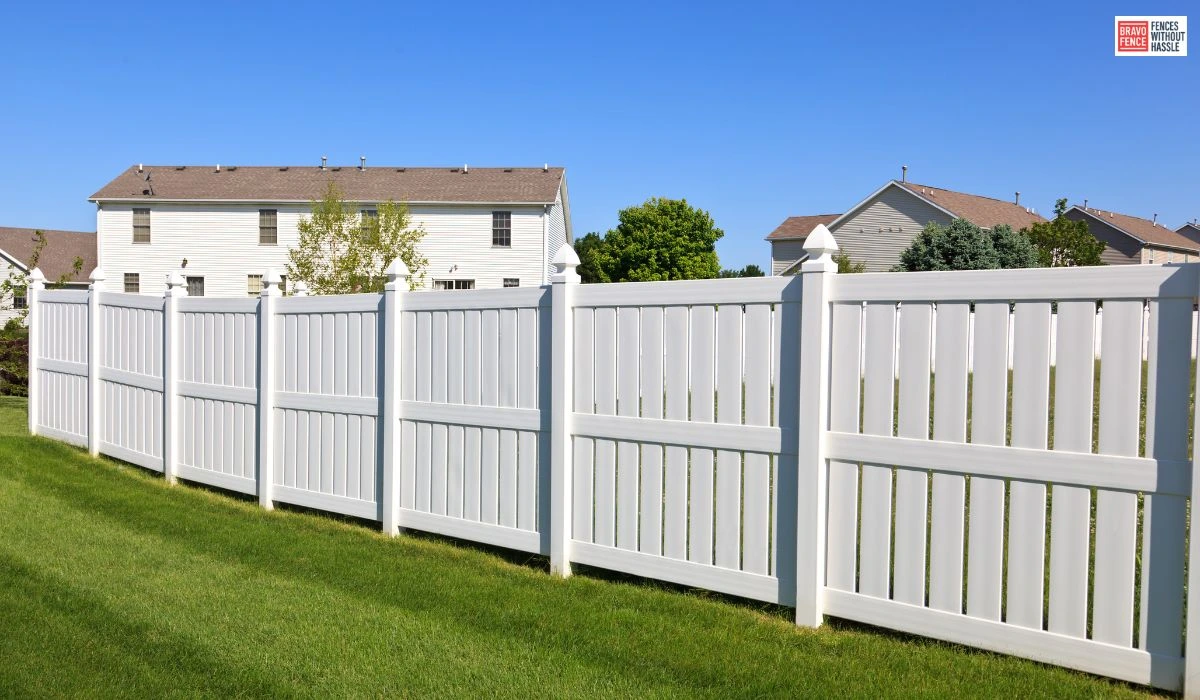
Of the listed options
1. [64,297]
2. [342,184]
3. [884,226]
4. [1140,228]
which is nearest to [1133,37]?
[64,297]

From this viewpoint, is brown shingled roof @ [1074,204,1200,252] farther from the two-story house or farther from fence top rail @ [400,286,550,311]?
fence top rail @ [400,286,550,311]

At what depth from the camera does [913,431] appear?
177 inches

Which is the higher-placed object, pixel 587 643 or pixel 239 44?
pixel 239 44

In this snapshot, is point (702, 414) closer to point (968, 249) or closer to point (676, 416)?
point (676, 416)

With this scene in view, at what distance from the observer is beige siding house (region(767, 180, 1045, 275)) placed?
3962 cm

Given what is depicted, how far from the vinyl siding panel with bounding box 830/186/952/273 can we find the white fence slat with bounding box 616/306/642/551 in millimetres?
35848

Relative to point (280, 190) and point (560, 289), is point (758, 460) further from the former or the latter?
point (280, 190)

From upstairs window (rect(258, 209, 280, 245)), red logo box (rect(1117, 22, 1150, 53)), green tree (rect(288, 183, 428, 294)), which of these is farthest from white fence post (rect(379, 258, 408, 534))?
upstairs window (rect(258, 209, 280, 245))

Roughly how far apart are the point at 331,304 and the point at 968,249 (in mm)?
22381

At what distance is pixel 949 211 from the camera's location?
126 ft

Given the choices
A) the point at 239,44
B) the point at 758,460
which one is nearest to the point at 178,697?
the point at 758,460

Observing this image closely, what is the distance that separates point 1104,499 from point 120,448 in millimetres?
9671

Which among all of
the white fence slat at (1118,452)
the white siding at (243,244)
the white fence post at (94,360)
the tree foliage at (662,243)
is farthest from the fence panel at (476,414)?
the tree foliage at (662,243)

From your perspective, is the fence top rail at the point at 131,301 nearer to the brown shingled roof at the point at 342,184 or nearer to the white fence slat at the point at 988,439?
the white fence slat at the point at 988,439
